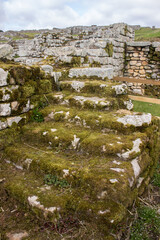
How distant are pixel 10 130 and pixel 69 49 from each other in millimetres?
5366

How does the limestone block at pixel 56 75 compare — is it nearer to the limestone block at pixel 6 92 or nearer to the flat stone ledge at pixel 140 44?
the limestone block at pixel 6 92

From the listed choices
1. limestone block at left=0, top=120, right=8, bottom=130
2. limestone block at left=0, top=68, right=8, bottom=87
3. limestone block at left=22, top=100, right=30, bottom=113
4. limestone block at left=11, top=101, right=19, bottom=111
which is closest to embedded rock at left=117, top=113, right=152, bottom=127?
limestone block at left=22, top=100, right=30, bottom=113

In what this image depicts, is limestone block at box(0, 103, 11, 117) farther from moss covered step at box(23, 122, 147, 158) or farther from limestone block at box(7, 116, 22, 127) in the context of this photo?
moss covered step at box(23, 122, 147, 158)

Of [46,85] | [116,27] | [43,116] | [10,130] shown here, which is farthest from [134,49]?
[10,130]

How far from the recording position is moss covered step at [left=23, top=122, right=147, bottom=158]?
3.26 m

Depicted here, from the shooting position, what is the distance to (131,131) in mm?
3781

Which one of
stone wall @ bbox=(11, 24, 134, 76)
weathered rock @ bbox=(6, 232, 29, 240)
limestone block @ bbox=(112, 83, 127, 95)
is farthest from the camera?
stone wall @ bbox=(11, 24, 134, 76)

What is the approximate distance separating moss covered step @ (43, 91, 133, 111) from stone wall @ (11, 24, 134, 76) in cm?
247

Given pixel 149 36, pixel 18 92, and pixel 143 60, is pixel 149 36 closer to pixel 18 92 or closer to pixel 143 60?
pixel 143 60

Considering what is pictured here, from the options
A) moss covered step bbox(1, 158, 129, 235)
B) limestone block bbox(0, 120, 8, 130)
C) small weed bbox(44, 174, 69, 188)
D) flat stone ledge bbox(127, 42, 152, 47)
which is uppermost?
flat stone ledge bbox(127, 42, 152, 47)

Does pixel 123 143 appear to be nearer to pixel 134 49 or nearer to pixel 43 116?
pixel 43 116

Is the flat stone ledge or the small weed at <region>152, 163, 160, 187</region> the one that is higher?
the flat stone ledge

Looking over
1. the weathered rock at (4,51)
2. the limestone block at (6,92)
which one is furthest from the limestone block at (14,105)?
the weathered rock at (4,51)

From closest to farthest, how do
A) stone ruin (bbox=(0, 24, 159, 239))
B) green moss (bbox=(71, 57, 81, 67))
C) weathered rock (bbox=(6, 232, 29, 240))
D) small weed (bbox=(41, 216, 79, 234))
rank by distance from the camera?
weathered rock (bbox=(6, 232, 29, 240)) → small weed (bbox=(41, 216, 79, 234)) → stone ruin (bbox=(0, 24, 159, 239)) → green moss (bbox=(71, 57, 81, 67))
